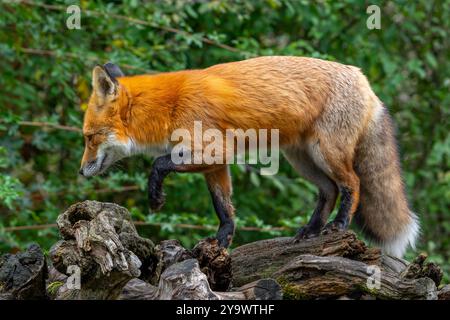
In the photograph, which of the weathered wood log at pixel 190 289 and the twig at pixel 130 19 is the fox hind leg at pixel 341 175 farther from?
the twig at pixel 130 19

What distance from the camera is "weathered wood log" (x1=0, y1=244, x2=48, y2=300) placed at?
5.56 meters

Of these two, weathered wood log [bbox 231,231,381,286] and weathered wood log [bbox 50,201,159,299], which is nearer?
weathered wood log [bbox 50,201,159,299]

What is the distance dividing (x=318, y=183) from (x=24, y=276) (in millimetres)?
2957

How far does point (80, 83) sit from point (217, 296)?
5.14 m

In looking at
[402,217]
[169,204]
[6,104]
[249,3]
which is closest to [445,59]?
[249,3]

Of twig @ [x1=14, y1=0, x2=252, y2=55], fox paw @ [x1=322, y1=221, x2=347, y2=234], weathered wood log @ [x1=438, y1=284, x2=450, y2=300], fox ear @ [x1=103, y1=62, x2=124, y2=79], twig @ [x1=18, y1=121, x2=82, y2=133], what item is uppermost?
twig @ [x1=14, y1=0, x2=252, y2=55]

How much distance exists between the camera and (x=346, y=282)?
5.59m

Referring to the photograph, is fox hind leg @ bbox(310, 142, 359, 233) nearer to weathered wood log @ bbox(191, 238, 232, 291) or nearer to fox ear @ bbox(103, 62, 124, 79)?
weathered wood log @ bbox(191, 238, 232, 291)

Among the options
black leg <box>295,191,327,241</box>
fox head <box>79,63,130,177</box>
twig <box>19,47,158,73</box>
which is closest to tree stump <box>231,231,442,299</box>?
black leg <box>295,191,327,241</box>

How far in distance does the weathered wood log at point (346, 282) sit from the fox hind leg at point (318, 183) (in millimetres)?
1481

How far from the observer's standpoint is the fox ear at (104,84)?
6777 millimetres

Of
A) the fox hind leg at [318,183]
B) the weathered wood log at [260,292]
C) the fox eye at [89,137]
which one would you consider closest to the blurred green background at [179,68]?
the fox eye at [89,137]

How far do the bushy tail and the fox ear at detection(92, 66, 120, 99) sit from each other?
226 centimetres

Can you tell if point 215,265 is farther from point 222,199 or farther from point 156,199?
point 222,199
